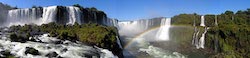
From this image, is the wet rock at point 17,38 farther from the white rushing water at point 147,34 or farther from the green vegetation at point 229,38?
the green vegetation at point 229,38

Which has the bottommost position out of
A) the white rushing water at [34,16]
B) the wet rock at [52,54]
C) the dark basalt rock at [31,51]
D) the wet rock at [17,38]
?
the wet rock at [52,54]

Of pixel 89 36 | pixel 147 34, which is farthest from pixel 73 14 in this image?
pixel 89 36

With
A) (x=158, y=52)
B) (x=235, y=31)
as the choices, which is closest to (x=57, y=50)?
(x=158, y=52)

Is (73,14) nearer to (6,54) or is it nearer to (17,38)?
(17,38)

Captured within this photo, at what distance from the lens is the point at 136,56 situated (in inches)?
2552

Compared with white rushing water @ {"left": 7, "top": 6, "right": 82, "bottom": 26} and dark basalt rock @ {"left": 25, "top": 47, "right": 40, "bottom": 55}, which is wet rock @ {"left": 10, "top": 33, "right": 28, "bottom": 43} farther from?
white rushing water @ {"left": 7, "top": 6, "right": 82, "bottom": 26}

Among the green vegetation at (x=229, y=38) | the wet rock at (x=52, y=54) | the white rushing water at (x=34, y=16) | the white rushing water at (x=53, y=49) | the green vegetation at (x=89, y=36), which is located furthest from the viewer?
the white rushing water at (x=34, y=16)

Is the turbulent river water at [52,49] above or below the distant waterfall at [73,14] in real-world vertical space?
below

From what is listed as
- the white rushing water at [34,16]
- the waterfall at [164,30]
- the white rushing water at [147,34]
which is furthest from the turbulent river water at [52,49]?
the waterfall at [164,30]

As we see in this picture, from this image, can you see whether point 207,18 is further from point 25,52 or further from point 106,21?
point 25,52

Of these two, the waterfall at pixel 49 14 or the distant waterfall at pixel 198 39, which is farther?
the waterfall at pixel 49 14

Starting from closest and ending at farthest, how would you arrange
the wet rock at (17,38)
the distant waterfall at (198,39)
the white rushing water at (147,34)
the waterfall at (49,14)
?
the wet rock at (17,38), the white rushing water at (147,34), the distant waterfall at (198,39), the waterfall at (49,14)

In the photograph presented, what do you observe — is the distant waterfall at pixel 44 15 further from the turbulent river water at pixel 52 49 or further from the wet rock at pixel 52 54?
the wet rock at pixel 52 54

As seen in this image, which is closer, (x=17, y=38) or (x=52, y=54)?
(x=52, y=54)
